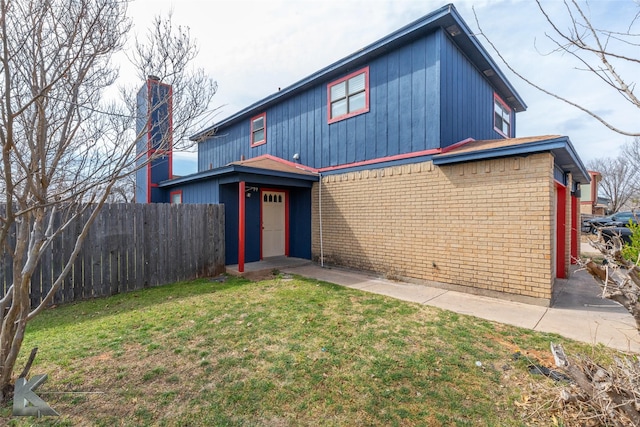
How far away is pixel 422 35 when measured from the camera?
6809 mm

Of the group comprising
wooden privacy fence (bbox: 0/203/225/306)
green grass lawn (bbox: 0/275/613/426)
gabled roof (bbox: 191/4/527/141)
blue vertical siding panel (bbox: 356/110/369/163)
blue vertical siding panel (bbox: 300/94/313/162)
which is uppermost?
gabled roof (bbox: 191/4/527/141)

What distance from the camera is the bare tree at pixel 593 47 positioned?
160 cm

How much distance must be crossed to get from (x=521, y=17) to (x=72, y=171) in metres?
4.81

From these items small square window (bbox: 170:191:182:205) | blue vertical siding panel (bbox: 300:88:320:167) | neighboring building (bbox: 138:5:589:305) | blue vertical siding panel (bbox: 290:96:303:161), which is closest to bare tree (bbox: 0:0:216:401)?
neighboring building (bbox: 138:5:589:305)

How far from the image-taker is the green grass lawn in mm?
2357

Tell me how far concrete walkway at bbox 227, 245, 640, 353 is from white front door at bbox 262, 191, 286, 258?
7.02 feet

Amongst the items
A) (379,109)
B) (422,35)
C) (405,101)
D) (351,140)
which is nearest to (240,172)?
(351,140)

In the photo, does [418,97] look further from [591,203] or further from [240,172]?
[591,203]

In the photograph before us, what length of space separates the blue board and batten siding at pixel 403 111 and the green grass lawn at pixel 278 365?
3.66 meters

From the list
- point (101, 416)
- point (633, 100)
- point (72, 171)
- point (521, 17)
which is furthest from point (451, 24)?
point (101, 416)

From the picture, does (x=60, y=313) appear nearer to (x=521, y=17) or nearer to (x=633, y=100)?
(x=633, y=100)

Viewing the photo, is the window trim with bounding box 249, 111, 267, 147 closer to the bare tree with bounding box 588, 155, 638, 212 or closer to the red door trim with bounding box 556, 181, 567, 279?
the red door trim with bounding box 556, 181, 567, 279

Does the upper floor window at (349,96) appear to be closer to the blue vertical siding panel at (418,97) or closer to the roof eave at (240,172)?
the blue vertical siding panel at (418,97)

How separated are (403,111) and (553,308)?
504 centimetres
